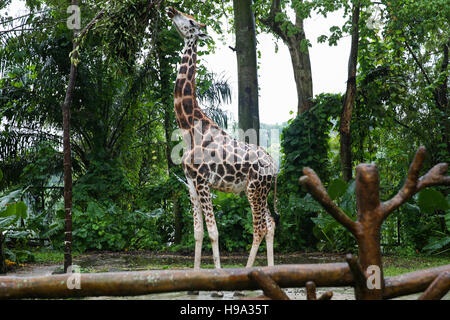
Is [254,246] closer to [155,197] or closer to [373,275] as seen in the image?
[373,275]

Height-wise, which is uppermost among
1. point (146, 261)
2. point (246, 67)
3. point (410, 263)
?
point (246, 67)

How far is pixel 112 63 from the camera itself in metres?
6.51

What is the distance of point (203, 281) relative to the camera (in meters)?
2.03

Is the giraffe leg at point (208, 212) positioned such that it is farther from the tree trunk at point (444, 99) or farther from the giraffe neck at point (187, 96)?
the tree trunk at point (444, 99)

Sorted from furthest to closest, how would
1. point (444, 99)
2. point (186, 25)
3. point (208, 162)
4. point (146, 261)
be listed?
point (444, 99)
point (146, 261)
point (186, 25)
point (208, 162)

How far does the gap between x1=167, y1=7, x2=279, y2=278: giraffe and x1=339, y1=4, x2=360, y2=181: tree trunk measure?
3.87m

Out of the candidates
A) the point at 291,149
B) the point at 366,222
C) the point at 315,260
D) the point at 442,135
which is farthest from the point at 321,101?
the point at 366,222

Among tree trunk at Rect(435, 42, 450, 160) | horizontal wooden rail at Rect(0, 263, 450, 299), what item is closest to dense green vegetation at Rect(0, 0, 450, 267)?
tree trunk at Rect(435, 42, 450, 160)

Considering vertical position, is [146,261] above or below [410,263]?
above

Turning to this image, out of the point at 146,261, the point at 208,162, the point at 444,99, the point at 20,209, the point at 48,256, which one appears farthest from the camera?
the point at 444,99

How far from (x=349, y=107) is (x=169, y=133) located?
13.2ft

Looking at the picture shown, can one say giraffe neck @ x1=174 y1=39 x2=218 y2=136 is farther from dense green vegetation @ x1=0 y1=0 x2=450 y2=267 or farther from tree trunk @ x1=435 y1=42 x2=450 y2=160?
tree trunk @ x1=435 y1=42 x2=450 y2=160

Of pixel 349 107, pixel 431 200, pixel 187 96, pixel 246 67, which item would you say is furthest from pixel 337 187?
pixel 246 67

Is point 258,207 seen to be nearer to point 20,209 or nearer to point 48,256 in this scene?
point 20,209
